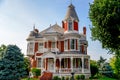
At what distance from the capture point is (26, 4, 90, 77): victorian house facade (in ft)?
138

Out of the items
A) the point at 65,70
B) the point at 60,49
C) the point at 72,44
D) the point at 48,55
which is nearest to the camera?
the point at 65,70

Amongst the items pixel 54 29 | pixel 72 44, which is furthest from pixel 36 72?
pixel 54 29

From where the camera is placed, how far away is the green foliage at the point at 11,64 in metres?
31.2

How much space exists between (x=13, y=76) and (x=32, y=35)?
1672 cm

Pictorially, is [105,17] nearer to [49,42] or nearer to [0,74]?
[0,74]

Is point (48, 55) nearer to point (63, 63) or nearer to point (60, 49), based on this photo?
point (60, 49)

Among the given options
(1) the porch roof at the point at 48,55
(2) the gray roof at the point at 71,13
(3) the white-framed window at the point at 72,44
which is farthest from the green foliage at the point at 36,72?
(2) the gray roof at the point at 71,13

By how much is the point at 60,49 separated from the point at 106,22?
20788 millimetres

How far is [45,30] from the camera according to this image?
46.8 m

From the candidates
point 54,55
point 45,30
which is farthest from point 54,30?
point 54,55

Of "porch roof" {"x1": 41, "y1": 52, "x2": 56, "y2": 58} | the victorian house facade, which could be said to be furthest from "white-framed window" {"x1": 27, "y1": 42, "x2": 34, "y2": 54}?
"porch roof" {"x1": 41, "y1": 52, "x2": 56, "y2": 58}

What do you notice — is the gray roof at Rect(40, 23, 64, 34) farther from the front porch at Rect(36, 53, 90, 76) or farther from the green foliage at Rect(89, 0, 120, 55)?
the green foliage at Rect(89, 0, 120, 55)

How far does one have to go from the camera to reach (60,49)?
4503 cm

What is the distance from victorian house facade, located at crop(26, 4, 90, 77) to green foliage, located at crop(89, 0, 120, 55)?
566 inches
